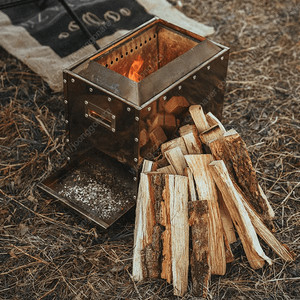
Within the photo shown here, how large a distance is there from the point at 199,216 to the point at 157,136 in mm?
599

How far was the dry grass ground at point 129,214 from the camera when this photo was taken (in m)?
2.63

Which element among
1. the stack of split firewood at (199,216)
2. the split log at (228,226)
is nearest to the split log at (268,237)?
the stack of split firewood at (199,216)

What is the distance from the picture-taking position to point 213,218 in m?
2.60

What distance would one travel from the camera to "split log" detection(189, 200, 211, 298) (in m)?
2.53

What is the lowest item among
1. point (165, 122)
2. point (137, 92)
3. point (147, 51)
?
point (165, 122)

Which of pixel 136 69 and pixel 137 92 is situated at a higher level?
pixel 137 92

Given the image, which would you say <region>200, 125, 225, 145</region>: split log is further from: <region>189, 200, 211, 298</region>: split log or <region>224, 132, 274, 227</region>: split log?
<region>189, 200, 211, 298</region>: split log

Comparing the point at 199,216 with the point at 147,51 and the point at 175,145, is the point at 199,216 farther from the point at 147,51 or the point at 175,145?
the point at 147,51

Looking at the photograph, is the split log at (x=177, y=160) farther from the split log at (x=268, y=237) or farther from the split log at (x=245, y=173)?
the split log at (x=268, y=237)

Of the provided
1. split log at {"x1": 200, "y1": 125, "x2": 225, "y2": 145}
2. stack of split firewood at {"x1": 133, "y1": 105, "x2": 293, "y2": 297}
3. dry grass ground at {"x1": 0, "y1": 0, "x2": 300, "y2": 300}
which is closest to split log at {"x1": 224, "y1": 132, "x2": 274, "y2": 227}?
stack of split firewood at {"x1": 133, "y1": 105, "x2": 293, "y2": 297}

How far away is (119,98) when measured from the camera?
2691mm

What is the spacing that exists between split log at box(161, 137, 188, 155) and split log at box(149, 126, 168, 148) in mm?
56

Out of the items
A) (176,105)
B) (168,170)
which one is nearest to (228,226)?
(168,170)

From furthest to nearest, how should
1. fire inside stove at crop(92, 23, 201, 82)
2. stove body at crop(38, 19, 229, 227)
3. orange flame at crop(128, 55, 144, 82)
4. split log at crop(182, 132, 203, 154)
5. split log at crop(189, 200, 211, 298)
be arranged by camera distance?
orange flame at crop(128, 55, 144, 82) < fire inside stove at crop(92, 23, 201, 82) < split log at crop(182, 132, 203, 154) < stove body at crop(38, 19, 229, 227) < split log at crop(189, 200, 211, 298)
